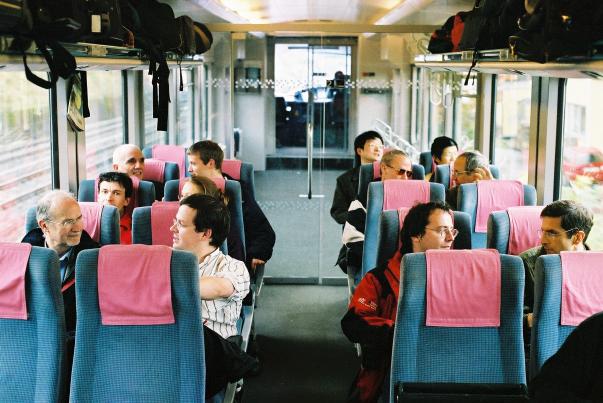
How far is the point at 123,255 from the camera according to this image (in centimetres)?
312

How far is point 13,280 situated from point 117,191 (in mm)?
2373

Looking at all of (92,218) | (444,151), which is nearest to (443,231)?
(92,218)

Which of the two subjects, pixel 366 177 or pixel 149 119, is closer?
pixel 366 177

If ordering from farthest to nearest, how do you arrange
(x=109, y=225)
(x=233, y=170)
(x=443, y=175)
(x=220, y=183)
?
(x=443, y=175)
(x=233, y=170)
(x=220, y=183)
(x=109, y=225)

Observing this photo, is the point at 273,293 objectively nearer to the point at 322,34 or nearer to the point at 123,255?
the point at 322,34

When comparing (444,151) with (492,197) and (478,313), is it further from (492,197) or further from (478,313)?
(478,313)

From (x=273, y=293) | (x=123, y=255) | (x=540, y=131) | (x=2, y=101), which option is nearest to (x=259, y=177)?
(x=273, y=293)

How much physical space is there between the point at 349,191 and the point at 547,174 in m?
1.48

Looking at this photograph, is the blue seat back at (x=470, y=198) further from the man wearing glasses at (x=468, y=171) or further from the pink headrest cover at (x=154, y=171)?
the pink headrest cover at (x=154, y=171)

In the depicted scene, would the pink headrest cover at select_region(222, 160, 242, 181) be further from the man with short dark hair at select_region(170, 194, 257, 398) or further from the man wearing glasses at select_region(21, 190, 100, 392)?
the man with short dark hair at select_region(170, 194, 257, 398)

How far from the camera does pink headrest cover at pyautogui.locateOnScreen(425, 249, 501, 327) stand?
315 cm

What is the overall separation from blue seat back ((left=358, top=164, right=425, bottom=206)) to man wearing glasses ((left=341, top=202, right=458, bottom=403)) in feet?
6.73

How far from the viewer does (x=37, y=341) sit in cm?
318

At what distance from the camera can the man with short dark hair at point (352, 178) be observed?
22.3 ft
